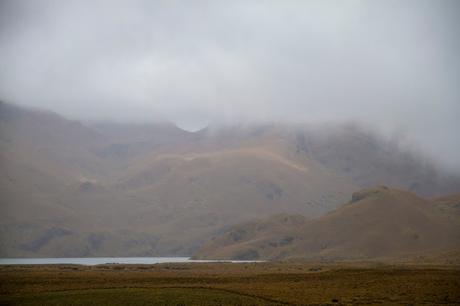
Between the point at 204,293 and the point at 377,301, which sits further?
the point at 204,293

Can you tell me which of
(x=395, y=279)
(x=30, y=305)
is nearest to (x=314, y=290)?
(x=395, y=279)

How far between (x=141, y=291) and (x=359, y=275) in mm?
54852

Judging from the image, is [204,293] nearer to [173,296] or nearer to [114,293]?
[173,296]

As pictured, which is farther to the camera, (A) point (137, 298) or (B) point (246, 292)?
Result: (B) point (246, 292)

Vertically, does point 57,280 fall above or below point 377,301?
above

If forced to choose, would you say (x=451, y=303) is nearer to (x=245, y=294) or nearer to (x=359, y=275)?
(x=245, y=294)

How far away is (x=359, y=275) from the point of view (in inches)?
5379

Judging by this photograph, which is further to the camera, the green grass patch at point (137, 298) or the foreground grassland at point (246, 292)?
the foreground grassland at point (246, 292)

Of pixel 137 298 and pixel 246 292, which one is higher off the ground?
pixel 246 292

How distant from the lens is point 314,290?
107 meters

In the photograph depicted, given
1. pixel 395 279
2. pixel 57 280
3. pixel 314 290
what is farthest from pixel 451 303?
pixel 57 280

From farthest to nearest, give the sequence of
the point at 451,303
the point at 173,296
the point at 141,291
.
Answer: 1. the point at 141,291
2. the point at 173,296
3. the point at 451,303

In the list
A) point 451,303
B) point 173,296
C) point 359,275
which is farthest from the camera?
point 359,275

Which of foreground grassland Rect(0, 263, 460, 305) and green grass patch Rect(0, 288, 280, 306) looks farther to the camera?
foreground grassland Rect(0, 263, 460, 305)
